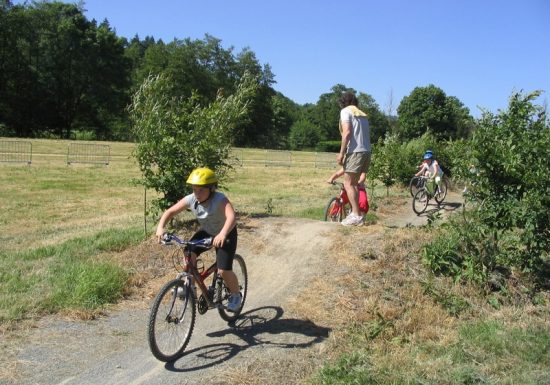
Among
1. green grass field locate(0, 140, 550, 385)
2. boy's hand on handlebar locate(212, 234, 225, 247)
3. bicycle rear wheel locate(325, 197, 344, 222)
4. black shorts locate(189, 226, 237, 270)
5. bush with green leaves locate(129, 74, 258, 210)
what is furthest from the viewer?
bicycle rear wheel locate(325, 197, 344, 222)

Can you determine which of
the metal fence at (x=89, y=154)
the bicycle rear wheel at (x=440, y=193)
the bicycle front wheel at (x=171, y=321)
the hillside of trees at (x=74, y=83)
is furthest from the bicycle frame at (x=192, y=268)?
the hillside of trees at (x=74, y=83)

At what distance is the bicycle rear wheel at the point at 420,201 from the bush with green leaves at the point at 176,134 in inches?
273

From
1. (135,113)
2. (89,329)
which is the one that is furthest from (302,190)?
(89,329)

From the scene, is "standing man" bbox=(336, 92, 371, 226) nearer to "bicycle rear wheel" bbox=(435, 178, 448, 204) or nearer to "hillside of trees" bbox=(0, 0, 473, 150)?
"bicycle rear wheel" bbox=(435, 178, 448, 204)

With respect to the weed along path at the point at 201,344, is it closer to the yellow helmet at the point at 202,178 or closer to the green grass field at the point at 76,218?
the green grass field at the point at 76,218

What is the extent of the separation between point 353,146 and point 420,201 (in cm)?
697

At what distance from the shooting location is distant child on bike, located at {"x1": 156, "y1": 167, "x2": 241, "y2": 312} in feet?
17.3

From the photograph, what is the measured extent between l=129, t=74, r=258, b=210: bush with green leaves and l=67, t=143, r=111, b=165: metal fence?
72.1 feet

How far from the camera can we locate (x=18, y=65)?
6425cm

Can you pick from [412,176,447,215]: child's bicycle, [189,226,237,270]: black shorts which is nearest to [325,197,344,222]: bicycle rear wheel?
[189,226,237,270]: black shorts

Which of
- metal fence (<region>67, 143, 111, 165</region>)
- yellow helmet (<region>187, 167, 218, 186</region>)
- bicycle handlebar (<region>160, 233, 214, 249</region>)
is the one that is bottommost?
metal fence (<region>67, 143, 111, 165</region>)

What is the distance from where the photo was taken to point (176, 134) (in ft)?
30.3

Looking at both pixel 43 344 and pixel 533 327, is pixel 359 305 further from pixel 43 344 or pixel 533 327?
pixel 43 344

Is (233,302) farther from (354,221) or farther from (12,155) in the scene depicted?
(12,155)
